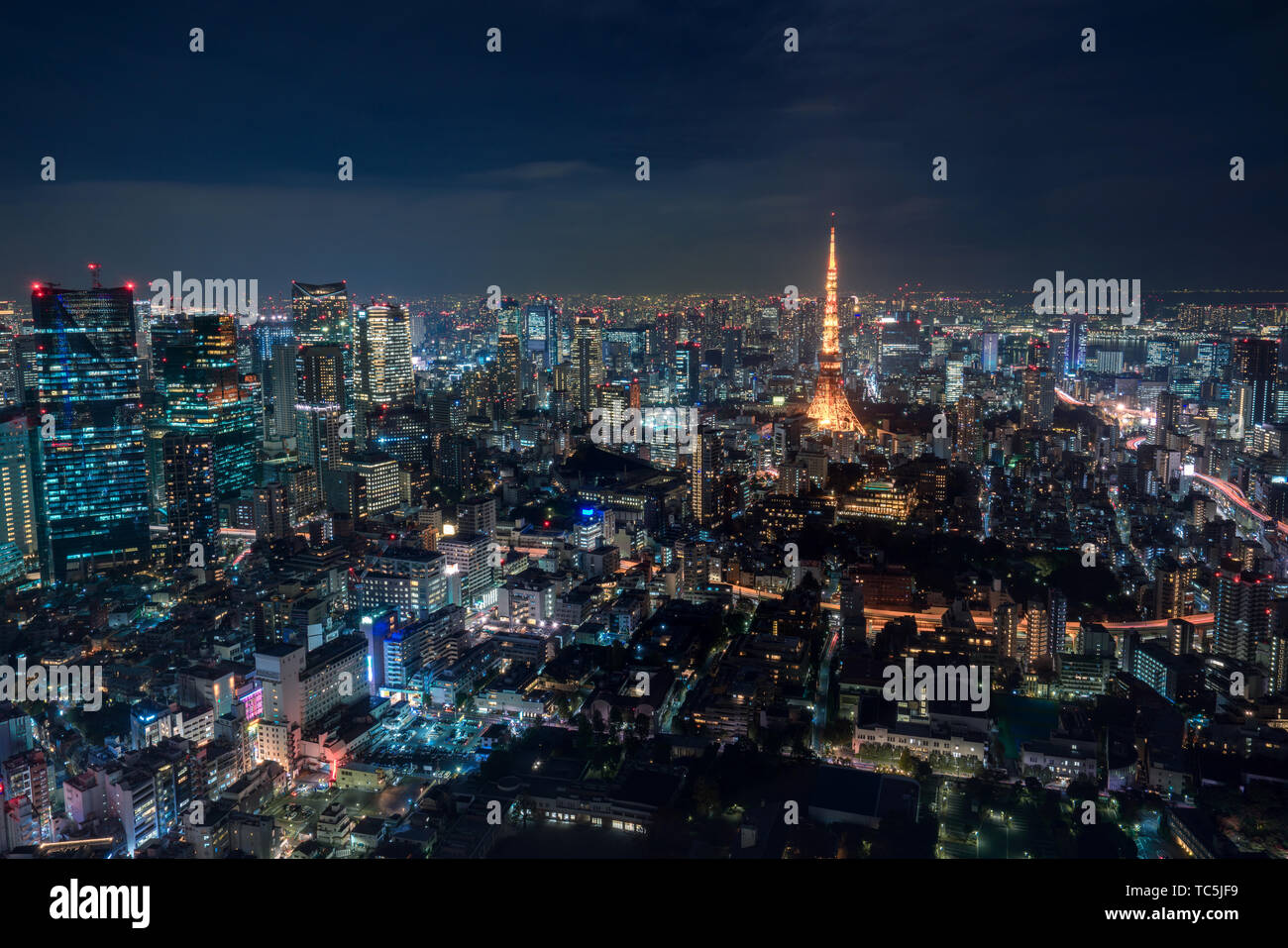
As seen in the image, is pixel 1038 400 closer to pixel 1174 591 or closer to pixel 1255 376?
pixel 1255 376

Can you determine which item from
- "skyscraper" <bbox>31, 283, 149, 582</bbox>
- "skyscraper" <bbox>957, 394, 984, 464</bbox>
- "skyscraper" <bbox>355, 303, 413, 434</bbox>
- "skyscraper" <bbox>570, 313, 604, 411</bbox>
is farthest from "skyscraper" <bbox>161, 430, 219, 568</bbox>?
"skyscraper" <bbox>957, 394, 984, 464</bbox>

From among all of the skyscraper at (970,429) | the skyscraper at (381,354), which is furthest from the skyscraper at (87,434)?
the skyscraper at (970,429)

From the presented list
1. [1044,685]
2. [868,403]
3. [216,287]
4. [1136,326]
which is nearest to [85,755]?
[216,287]

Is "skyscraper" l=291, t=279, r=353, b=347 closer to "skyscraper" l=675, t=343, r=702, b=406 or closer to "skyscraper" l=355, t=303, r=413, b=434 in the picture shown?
"skyscraper" l=355, t=303, r=413, b=434

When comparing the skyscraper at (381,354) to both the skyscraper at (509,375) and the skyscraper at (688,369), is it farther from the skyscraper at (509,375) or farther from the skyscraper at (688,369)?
the skyscraper at (688,369)
